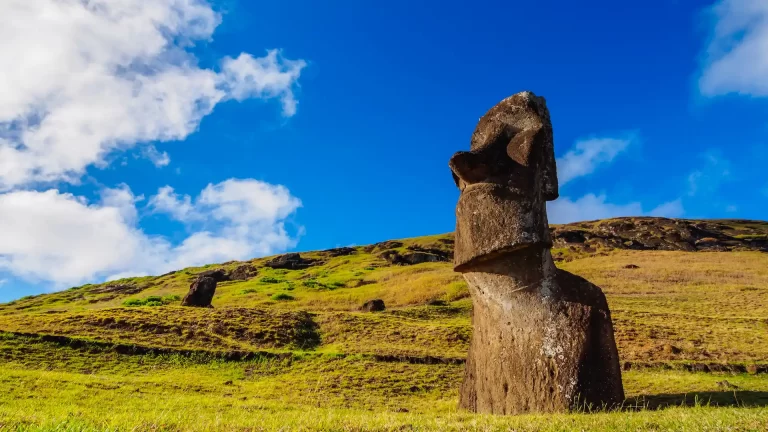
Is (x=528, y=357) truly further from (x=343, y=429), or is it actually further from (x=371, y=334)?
(x=371, y=334)

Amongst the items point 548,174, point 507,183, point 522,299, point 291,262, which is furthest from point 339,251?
point 522,299

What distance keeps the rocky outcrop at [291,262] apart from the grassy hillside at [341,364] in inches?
1721

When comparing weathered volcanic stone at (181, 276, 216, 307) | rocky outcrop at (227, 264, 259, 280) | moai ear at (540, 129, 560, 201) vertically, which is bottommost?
weathered volcanic stone at (181, 276, 216, 307)

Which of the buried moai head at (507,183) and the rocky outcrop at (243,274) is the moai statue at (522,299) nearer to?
the buried moai head at (507,183)

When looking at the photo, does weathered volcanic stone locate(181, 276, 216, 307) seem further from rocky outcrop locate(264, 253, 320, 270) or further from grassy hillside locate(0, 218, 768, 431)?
rocky outcrop locate(264, 253, 320, 270)

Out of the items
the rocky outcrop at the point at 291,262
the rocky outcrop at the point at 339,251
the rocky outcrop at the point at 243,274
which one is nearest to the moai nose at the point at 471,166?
the rocky outcrop at the point at 243,274

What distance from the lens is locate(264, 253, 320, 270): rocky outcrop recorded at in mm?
88125

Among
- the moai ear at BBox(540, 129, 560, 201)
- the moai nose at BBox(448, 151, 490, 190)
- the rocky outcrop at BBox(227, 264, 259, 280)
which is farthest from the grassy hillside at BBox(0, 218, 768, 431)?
the rocky outcrop at BBox(227, 264, 259, 280)

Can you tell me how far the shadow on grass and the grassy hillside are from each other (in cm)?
7

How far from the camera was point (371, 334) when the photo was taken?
2464cm

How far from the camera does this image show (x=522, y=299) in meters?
9.85

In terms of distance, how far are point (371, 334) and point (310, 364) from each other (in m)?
5.20

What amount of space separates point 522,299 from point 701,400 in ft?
11.8

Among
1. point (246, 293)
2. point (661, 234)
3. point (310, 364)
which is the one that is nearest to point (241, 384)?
point (310, 364)
